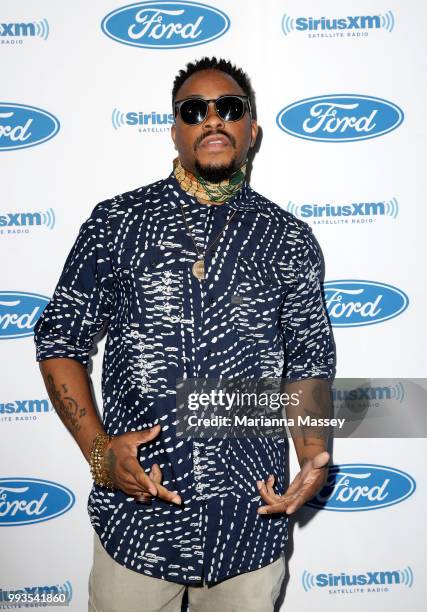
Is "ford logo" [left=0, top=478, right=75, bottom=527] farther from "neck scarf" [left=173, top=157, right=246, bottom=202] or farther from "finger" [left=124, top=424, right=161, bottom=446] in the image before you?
"neck scarf" [left=173, top=157, right=246, bottom=202]

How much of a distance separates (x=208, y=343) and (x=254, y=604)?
75cm

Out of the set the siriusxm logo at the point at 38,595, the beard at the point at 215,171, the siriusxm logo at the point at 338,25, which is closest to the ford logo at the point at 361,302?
the beard at the point at 215,171

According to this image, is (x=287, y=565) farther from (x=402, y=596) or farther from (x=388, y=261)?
(x=388, y=261)

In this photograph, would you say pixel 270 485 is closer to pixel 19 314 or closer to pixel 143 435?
pixel 143 435

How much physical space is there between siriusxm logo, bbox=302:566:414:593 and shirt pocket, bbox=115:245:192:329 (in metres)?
1.32

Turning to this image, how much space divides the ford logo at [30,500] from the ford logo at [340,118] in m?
1.57

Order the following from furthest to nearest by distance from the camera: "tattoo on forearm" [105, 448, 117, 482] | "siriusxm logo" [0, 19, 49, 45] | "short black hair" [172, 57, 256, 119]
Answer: "siriusxm logo" [0, 19, 49, 45] → "short black hair" [172, 57, 256, 119] → "tattoo on forearm" [105, 448, 117, 482]

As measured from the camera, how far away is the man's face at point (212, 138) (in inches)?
70.2

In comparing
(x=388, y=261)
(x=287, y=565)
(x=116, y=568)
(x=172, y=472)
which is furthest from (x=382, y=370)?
(x=116, y=568)

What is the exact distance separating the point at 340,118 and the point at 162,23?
705 millimetres

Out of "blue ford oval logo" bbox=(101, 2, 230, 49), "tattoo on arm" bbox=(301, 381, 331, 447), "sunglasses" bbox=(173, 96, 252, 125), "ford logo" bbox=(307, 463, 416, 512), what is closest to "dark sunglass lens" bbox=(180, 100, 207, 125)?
"sunglasses" bbox=(173, 96, 252, 125)

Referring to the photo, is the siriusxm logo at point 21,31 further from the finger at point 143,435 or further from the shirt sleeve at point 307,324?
the finger at point 143,435

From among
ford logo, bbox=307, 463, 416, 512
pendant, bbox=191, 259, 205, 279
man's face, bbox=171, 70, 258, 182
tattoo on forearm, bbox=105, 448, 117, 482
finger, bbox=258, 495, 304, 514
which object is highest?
man's face, bbox=171, 70, 258, 182

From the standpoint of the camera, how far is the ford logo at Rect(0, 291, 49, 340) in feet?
7.22
